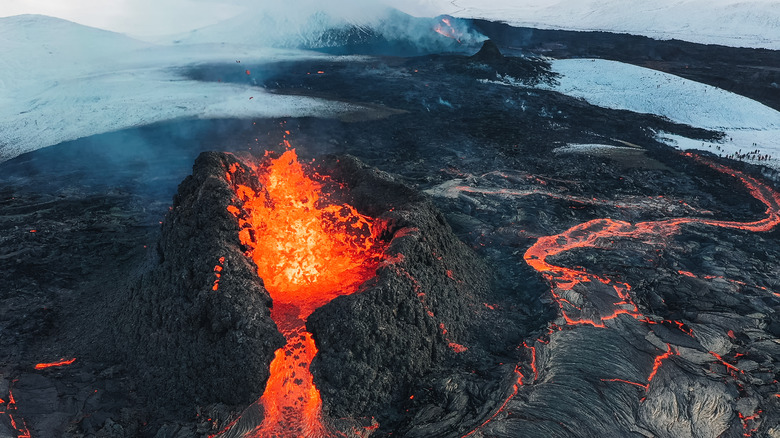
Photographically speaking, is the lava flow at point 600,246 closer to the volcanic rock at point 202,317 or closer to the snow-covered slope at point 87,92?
the volcanic rock at point 202,317

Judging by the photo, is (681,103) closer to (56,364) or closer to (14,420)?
(56,364)

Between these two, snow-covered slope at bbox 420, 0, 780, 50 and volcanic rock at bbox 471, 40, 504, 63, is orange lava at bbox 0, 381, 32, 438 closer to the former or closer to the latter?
volcanic rock at bbox 471, 40, 504, 63

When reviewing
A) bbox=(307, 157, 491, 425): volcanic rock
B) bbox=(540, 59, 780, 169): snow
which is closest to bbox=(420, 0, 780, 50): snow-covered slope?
bbox=(540, 59, 780, 169): snow

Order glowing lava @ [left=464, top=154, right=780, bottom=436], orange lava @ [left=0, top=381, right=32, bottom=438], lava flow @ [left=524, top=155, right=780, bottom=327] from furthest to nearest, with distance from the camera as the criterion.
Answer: lava flow @ [left=524, top=155, right=780, bottom=327] < glowing lava @ [left=464, top=154, right=780, bottom=436] < orange lava @ [left=0, top=381, right=32, bottom=438]

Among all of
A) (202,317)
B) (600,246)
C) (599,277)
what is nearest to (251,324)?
(202,317)

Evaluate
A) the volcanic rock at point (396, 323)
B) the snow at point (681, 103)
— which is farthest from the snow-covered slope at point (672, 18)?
the volcanic rock at point (396, 323)

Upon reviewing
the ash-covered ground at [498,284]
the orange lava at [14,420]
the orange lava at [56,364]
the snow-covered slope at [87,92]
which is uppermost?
the snow-covered slope at [87,92]
